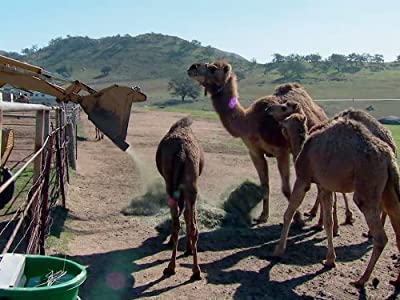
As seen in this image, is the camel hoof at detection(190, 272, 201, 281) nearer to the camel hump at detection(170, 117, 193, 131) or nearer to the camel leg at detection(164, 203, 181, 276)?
the camel leg at detection(164, 203, 181, 276)

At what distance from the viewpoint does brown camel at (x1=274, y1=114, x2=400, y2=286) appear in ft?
23.3

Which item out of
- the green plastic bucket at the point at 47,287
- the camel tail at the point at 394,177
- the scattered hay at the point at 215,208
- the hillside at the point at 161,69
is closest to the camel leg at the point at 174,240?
the scattered hay at the point at 215,208

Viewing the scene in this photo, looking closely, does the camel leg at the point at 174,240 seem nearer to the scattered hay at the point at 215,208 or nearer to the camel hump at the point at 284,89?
the scattered hay at the point at 215,208

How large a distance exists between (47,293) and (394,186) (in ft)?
17.3

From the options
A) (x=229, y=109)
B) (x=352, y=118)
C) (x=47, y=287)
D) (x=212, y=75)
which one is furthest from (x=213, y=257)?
(x=47, y=287)

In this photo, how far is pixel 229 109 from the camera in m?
11.0

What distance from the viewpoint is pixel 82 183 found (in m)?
13.2

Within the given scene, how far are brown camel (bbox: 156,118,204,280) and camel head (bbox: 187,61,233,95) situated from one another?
3013 millimetres

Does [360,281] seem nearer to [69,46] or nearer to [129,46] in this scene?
[129,46]

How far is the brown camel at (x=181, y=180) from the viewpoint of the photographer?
739cm

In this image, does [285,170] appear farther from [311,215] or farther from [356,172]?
[356,172]

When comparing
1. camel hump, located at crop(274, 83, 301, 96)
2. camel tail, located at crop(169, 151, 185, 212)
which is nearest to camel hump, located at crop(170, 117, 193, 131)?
camel tail, located at crop(169, 151, 185, 212)

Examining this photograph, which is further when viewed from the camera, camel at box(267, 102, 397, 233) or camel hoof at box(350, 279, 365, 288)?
camel at box(267, 102, 397, 233)

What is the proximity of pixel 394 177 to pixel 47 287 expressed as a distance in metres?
5.23
